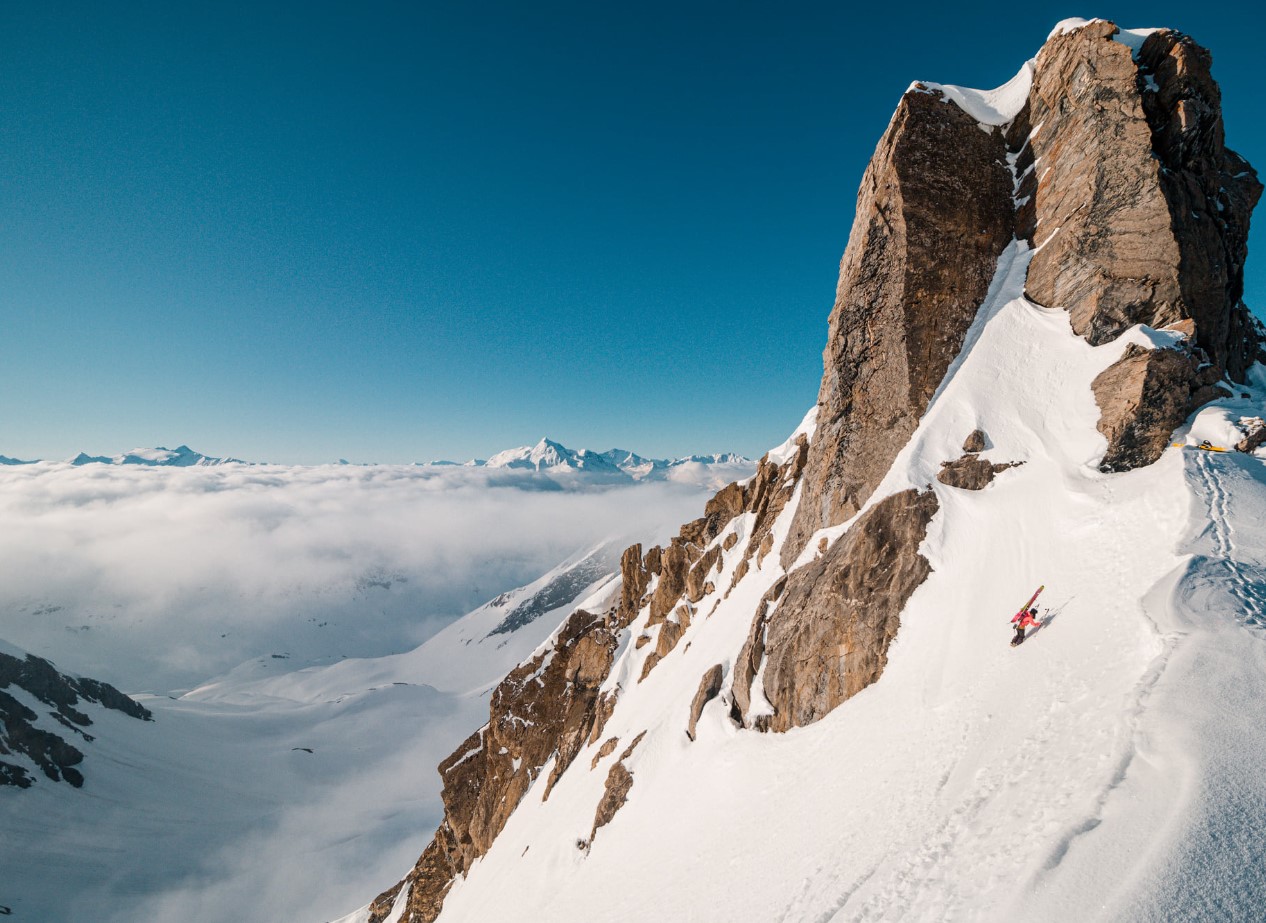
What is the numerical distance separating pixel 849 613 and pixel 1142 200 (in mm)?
20171

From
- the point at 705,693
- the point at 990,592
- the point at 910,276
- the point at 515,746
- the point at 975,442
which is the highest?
the point at 910,276

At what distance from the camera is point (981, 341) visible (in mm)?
23047

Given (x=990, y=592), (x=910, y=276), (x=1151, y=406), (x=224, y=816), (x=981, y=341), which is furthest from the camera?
(x=224, y=816)

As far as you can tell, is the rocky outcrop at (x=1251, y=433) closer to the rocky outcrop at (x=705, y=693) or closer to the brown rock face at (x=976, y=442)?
the brown rock face at (x=976, y=442)

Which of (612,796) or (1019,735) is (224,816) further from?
(1019,735)

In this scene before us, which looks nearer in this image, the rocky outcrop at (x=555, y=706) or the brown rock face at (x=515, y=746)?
the rocky outcrop at (x=555, y=706)

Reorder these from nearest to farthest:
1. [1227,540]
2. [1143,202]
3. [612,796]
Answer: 1. [1227,540]
2. [1143,202]
3. [612,796]

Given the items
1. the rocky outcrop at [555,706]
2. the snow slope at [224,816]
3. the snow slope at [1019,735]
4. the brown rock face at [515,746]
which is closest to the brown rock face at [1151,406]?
the snow slope at [1019,735]

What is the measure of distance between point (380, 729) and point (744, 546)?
182805 millimetres

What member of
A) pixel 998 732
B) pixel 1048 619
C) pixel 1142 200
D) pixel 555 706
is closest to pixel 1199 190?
pixel 1142 200

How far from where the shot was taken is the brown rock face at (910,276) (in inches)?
948

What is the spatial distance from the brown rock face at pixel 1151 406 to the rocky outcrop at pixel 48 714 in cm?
19622

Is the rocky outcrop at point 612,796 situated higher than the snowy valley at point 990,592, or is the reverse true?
the snowy valley at point 990,592

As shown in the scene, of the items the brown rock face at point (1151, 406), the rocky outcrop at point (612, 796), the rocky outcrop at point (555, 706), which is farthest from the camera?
the rocky outcrop at point (555, 706)
